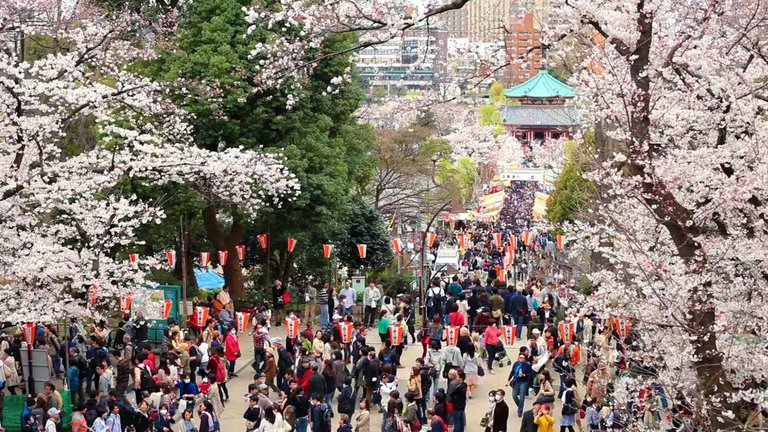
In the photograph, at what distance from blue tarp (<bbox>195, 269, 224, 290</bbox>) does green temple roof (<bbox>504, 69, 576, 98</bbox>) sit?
2080 inches

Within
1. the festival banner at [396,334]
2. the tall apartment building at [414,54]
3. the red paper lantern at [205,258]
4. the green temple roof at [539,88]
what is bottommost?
the festival banner at [396,334]

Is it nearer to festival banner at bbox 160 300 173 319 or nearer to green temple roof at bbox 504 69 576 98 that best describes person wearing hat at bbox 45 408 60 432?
festival banner at bbox 160 300 173 319

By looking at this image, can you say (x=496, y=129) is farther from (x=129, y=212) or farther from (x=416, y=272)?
(x=129, y=212)

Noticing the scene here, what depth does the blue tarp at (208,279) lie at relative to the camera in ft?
90.8

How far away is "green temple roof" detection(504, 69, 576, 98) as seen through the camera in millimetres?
78375

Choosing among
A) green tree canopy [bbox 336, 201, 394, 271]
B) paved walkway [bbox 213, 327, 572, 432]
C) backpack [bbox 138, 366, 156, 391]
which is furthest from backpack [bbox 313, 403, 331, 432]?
green tree canopy [bbox 336, 201, 394, 271]

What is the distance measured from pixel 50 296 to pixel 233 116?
8.81 metres

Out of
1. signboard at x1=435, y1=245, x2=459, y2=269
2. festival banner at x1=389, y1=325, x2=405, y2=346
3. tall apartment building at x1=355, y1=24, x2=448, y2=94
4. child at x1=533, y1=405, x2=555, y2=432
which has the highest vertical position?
tall apartment building at x1=355, y1=24, x2=448, y2=94

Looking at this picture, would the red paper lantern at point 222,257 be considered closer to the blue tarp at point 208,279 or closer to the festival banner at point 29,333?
the blue tarp at point 208,279

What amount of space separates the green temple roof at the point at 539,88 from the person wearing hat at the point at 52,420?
67062mm

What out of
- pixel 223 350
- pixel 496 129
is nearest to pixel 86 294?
pixel 223 350

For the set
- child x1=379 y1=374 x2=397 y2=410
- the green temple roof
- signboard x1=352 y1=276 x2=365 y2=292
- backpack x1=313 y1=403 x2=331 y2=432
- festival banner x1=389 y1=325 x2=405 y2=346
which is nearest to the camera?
backpack x1=313 y1=403 x2=331 y2=432

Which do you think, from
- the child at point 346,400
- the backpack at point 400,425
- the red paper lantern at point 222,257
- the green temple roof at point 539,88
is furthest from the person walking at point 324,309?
the green temple roof at point 539,88

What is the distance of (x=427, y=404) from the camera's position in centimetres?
1725
